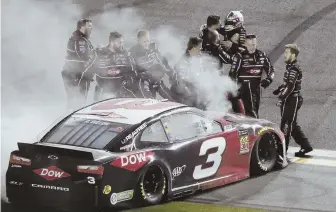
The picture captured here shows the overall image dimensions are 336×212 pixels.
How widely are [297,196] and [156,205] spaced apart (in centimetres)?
196

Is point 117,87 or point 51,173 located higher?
point 117,87

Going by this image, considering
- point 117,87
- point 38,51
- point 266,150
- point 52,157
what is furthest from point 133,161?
point 38,51

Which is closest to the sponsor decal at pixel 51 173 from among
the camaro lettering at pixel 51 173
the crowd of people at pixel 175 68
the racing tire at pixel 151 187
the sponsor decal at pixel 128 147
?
the camaro lettering at pixel 51 173

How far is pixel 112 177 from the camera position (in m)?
9.70

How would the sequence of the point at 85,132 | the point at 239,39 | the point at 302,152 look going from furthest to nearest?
the point at 239,39 → the point at 302,152 → the point at 85,132

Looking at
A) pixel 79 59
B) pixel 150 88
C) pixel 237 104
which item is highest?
pixel 79 59

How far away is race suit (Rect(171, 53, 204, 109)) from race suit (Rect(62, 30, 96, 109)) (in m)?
1.60

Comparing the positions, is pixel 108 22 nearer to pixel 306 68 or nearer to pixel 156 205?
pixel 306 68

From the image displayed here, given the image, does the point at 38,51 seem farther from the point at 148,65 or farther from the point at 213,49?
the point at 213,49

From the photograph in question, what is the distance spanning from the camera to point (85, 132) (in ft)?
34.2

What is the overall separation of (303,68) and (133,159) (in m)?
8.72

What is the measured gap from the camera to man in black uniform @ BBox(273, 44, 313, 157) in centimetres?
1307

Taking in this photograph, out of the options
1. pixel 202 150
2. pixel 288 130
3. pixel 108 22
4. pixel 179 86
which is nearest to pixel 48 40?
pixel 108 22

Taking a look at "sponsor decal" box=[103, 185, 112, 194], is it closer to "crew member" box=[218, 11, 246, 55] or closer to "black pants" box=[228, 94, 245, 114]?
"black pants" box=[228, 94, 245, 114]
